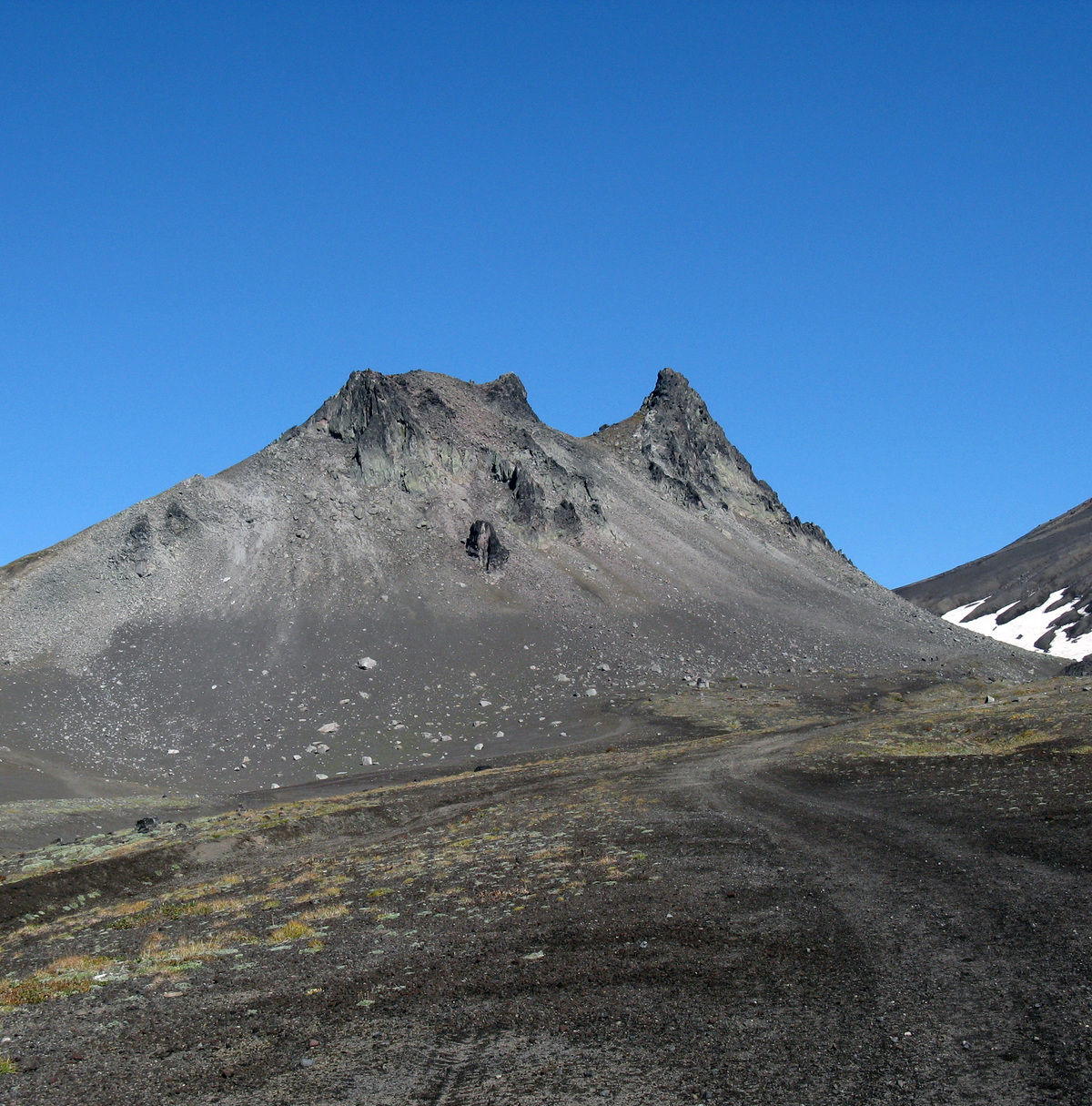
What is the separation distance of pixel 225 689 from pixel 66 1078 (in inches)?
3105

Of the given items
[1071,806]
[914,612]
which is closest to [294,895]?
[1071,806]

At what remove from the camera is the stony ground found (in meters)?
12.2

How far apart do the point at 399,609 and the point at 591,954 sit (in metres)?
88.9

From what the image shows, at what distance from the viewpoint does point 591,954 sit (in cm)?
1769

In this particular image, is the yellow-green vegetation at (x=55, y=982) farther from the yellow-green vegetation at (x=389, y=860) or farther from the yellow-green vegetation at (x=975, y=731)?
the yellow-green vegetation at (x=975, y=731)

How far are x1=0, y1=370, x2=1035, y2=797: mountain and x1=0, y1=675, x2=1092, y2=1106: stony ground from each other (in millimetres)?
41922

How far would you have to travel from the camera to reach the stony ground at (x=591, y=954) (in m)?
12.2

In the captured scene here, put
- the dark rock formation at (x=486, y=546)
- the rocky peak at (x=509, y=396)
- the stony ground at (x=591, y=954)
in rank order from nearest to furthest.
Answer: the stony ground at (x=591, y=954) < the dark rock formation at (x=486, y=546) < the rocky peak at (x=509, y=396)

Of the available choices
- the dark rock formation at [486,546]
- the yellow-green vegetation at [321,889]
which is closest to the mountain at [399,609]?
the dark rock formation at [486,546]

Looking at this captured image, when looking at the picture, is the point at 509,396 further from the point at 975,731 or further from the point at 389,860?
the point at 389,860

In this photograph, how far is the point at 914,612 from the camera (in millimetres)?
149625

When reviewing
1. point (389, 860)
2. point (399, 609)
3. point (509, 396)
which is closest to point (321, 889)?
point (389, 860)

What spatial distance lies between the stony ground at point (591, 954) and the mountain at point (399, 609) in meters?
41.9

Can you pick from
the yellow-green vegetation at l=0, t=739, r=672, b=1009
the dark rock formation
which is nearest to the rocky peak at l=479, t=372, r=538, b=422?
the dark rock formation
